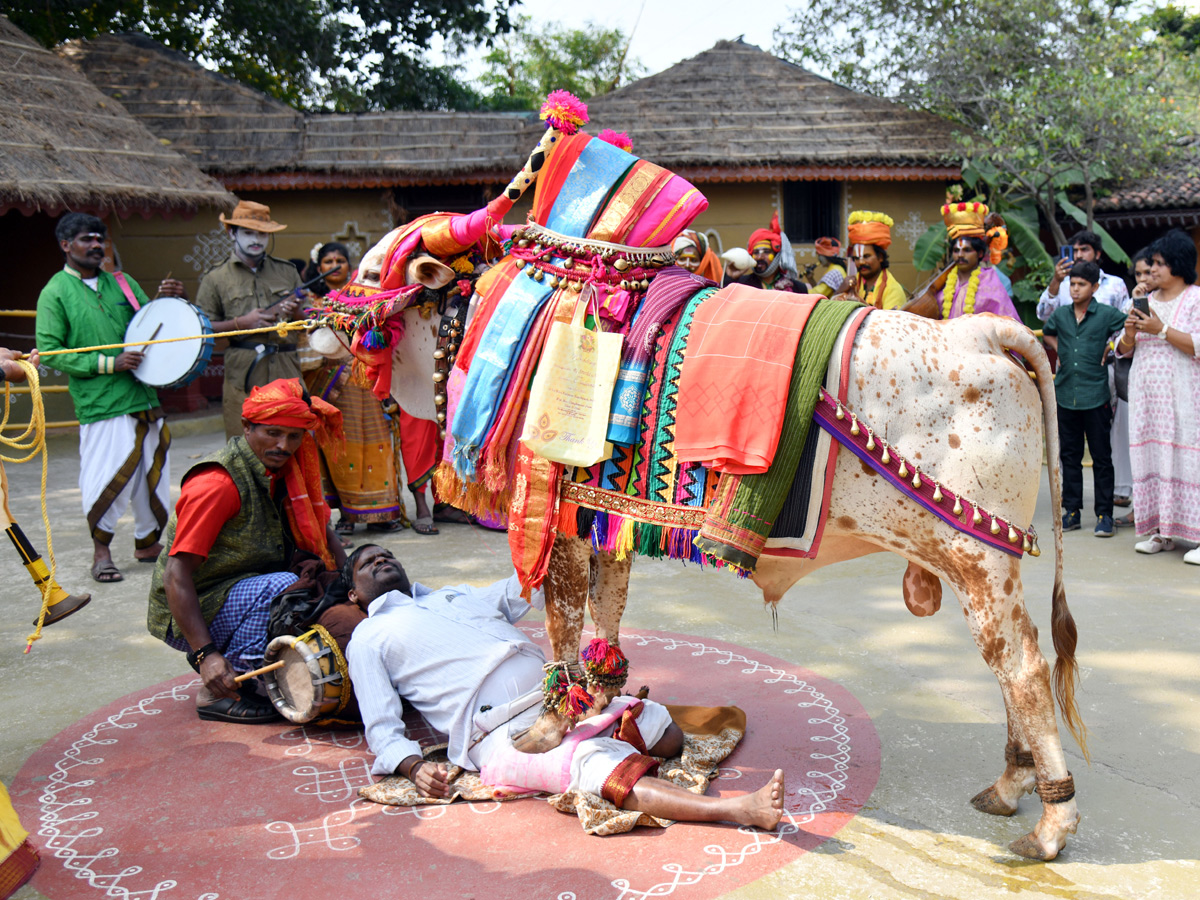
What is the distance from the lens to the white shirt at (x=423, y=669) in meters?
3.32

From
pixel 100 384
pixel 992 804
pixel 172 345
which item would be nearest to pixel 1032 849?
pixel 992 804

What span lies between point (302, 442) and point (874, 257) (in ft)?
13.5

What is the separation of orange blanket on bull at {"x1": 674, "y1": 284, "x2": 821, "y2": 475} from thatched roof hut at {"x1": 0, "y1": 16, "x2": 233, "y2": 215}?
8.89 meters

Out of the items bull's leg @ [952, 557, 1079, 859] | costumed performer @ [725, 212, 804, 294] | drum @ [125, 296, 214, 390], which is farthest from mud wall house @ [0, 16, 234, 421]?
bull's leg @ [952, 557, 1079, 859]

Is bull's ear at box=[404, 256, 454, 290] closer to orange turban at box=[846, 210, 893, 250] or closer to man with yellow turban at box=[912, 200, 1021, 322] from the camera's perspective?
orange turban at box=[846, 210, 893, 250]

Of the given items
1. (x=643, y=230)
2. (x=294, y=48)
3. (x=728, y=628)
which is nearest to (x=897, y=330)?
(x=643, y=230)

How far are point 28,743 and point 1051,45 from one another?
15367mm

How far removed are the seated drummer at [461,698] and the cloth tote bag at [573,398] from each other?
2.66ft

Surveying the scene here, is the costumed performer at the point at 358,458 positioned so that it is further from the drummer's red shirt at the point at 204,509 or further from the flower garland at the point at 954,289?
the flower garland at the point at 954,289

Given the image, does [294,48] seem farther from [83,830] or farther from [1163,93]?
[83,830]

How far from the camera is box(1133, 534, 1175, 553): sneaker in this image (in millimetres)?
6031

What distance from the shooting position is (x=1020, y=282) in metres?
13.5

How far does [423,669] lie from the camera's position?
11.1ft

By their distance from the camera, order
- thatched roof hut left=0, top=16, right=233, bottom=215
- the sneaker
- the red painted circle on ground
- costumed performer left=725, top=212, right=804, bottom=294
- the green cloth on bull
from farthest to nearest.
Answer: thatched roof hut left=0, top=16, right=233, bottom=215 → costumed performer left=725, top=212, right=804, bottom=294 → the sneaker → the green cloth on bull → the red painted circle on ground
